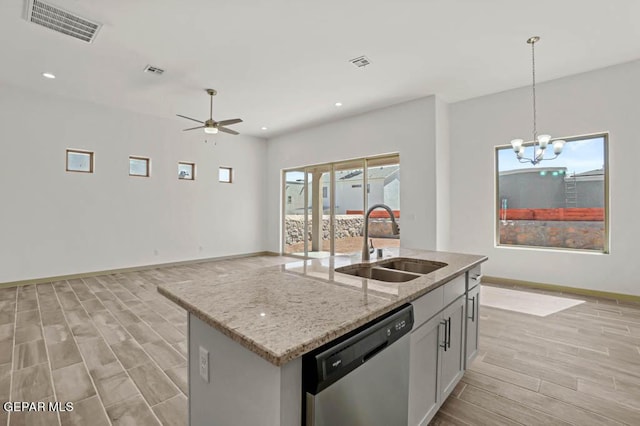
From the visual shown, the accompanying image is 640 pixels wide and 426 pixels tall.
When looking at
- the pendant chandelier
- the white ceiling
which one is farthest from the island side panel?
the pendant chandelier

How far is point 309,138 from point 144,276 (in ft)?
Answer: 15.0

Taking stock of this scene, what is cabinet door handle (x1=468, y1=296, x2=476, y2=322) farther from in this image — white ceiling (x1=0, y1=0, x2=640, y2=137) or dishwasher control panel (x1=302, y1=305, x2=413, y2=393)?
white ceiling (x1=0, y1=0, x2=640, y2=137)

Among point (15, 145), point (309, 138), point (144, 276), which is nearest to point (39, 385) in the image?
point (144, 276)

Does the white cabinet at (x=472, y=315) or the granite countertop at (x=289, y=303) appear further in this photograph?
the white cabinet at (x=472, y=315)

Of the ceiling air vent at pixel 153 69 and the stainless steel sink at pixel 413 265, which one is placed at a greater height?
the ceiling air vent at pixel 153 69

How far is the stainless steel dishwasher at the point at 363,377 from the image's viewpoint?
2.88ft

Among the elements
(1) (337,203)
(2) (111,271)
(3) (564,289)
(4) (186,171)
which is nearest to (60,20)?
(4) (186,171)

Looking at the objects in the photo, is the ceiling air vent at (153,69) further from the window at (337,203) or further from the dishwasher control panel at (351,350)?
the dishwasher control panel at (351,350)

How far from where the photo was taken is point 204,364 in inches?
46.1

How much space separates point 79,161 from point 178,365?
495 cm

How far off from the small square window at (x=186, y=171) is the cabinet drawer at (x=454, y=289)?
6279 mm

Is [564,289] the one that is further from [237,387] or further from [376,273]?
[237,387]

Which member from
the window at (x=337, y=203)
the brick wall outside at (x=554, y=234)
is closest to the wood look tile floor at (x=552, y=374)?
the brick wall outside at (x=554, y=234)

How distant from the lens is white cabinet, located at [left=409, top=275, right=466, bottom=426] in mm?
1437
